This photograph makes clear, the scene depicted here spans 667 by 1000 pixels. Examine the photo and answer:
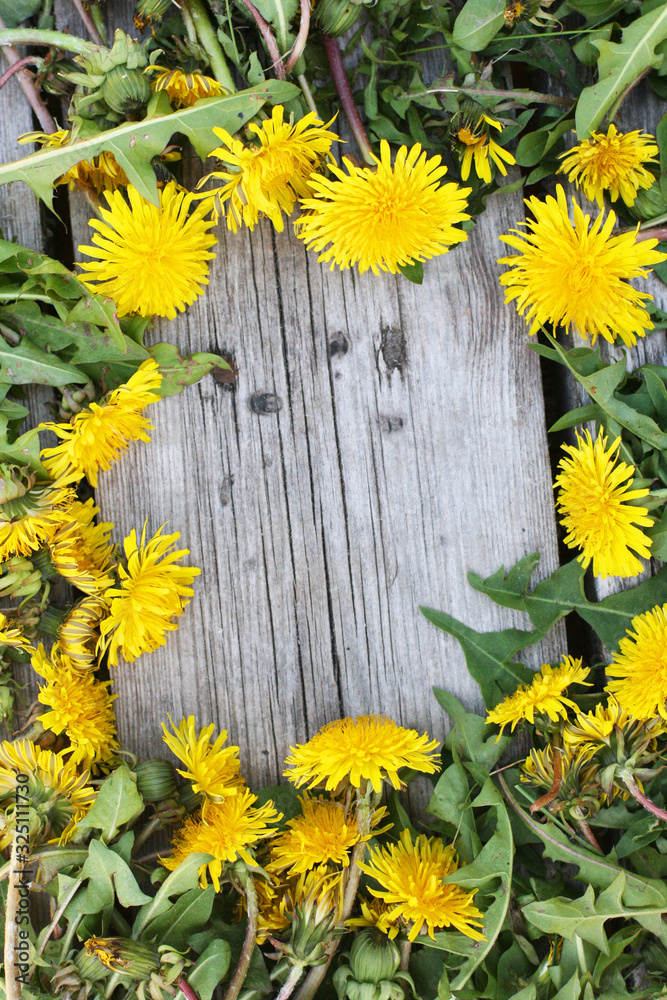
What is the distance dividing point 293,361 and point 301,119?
0.62 metres

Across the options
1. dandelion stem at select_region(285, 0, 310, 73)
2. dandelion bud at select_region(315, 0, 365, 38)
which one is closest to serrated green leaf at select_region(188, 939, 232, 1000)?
dandelion stem at select_region(285, 0, 310, 73)

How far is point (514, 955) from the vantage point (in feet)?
5.65

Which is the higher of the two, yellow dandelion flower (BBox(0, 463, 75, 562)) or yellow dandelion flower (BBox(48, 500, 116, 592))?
yellow dandelion flower (BBox(0, 463, 75, 562))

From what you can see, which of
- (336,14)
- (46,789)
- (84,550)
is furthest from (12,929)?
(336,14)

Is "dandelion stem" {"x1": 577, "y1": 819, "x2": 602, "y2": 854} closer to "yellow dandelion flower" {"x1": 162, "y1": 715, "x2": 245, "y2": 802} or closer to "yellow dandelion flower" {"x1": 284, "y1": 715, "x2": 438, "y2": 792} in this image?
"yellow dandelion flower" {"x1": 284, "y1": 715, "x2": 438, "y2": 792}

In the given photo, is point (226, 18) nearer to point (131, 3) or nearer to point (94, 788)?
point (131, 3)

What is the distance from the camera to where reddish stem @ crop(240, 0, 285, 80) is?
1719 millimetres

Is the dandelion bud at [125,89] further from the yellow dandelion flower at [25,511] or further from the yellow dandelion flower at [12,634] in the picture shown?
the yellow dandelion flower at [12,634]

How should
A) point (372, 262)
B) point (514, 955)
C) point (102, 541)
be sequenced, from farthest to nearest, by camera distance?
point (102, 541), point (372, 262), point (514, 955)

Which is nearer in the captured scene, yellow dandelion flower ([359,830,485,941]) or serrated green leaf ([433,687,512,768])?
yellow dandelion flower ([359,830,485,941])

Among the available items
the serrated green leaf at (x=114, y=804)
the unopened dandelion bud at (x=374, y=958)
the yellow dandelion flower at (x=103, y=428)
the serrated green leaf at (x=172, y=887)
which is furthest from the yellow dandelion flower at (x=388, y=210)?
the unopened dandelion bud at (x=374, y=958)

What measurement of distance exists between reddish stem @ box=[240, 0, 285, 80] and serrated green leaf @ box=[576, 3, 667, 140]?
77 centimetres

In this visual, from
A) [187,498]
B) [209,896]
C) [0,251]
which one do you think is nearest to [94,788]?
[209,896]

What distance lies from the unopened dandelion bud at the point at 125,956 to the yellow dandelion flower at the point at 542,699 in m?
1.01
